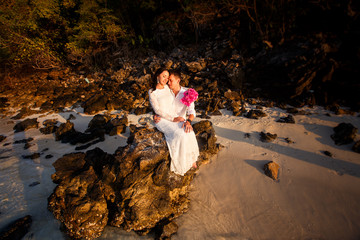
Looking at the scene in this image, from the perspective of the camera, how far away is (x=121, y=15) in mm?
15859

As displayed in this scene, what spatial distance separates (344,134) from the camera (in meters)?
4.63

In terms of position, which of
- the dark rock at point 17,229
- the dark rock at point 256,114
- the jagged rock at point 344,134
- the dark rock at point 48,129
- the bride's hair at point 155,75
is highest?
the bride's hair at point 155,75

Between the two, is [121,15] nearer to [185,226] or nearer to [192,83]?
[192,83]

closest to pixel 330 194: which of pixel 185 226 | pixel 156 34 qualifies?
pixel 185 226

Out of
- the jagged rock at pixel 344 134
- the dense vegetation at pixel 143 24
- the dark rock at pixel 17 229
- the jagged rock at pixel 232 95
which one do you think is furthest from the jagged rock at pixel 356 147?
the dark rock at pixel 17 229

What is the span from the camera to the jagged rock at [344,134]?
4.51 metres

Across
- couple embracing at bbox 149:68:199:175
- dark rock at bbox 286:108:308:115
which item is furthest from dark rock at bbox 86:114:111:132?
dark rock at bbox 286:108:308:115

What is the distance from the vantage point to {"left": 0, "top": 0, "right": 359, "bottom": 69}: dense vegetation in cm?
888

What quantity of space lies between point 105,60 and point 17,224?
1706 centimetres

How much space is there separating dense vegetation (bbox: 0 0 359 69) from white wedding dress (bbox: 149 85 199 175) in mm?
9338

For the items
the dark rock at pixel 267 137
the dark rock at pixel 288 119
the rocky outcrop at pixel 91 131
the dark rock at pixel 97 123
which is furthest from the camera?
the dark rock at pixel 97 123

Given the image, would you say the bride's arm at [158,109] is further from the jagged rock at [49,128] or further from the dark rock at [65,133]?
the jagged rock at [49,128]

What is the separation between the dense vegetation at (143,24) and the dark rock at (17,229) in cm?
1318

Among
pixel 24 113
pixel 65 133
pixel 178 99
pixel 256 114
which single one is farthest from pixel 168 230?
Result: pixel 24 113
